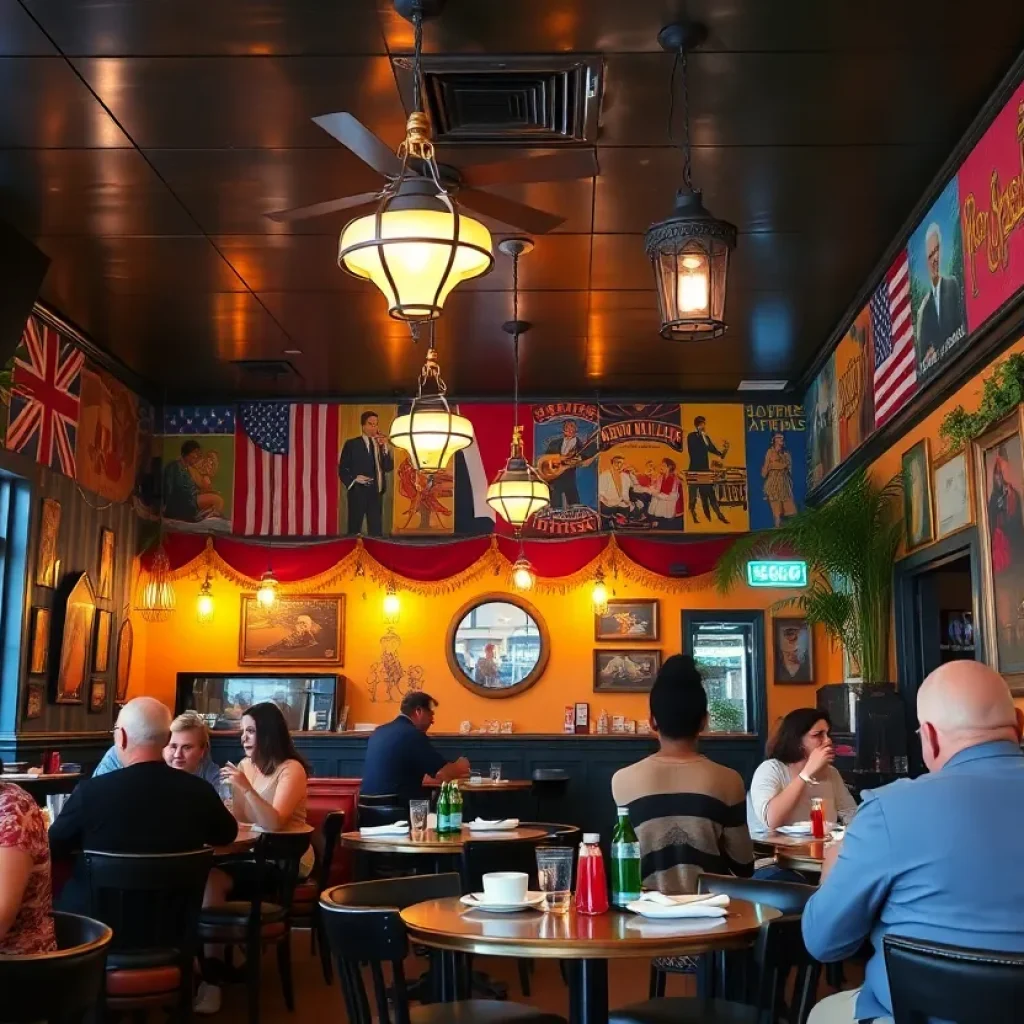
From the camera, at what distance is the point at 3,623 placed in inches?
350

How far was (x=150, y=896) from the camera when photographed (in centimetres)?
460

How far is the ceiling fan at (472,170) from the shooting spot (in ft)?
14.7

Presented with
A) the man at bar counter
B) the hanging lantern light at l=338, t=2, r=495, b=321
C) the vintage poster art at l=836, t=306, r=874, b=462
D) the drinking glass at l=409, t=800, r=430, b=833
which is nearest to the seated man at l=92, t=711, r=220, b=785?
the drinking glass at l=409, t=800, r=430, b=833

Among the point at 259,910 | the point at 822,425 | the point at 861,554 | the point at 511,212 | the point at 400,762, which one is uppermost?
the point at 822,425

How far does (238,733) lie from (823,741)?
628 cm

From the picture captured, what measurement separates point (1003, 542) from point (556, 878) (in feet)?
12.2

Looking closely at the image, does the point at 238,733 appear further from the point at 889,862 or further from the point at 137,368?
the point at 889,862

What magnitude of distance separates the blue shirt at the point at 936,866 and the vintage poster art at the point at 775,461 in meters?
8.56

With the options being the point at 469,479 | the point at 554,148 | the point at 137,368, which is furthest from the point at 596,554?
the point at 554,148

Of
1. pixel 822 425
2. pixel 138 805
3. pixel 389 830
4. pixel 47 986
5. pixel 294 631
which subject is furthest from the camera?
pixel 294 631

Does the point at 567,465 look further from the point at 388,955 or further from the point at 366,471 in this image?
the point at 388,955

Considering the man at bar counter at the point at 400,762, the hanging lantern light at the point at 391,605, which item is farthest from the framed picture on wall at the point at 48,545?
the hanging lantern light at the point at 391,605

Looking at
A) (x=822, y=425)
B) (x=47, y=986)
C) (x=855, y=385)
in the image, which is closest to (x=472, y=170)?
(x=47, y=986)

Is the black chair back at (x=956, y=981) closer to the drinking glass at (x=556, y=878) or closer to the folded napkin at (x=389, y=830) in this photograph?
the drinking glass at (x=556, y=878)
